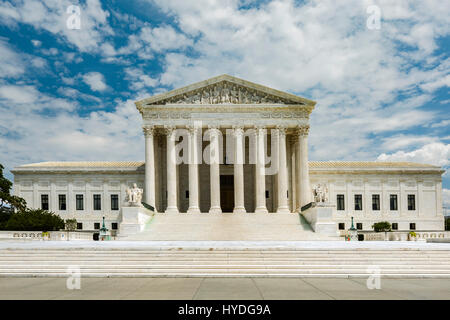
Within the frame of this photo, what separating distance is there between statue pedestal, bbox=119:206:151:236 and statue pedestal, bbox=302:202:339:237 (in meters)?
16.8

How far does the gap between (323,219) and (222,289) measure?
96.3 feet

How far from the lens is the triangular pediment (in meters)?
51.2

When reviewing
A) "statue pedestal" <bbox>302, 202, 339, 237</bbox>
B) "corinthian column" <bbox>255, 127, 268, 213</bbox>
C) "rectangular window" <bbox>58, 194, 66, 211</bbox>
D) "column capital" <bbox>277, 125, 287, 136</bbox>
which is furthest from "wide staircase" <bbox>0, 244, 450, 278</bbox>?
"rectangular window" <bbox>58, 194, 66, 211</bbox>

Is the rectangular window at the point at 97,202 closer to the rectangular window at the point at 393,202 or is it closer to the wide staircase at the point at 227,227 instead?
the wide staircase at the point at 227,227

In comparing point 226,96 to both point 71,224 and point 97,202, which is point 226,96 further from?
point 71,224

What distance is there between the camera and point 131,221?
138 feet

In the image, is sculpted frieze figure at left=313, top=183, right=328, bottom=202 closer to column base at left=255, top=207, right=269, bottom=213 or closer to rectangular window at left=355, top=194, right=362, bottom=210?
column base at left=255, top=207, right=269, bottom=213

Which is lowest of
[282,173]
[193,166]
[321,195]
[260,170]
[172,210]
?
[172,210]

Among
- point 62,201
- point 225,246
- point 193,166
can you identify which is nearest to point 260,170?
point 193,166

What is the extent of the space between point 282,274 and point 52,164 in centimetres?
5540

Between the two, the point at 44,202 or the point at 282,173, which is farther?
the point at 44,202
